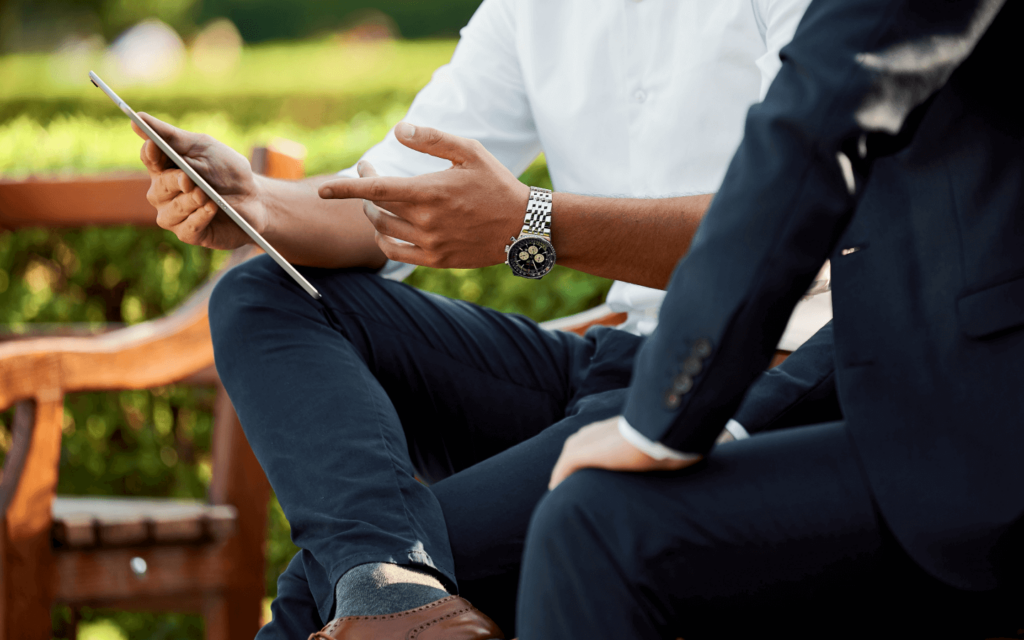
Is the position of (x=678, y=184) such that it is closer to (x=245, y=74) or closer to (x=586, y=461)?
(x=586, y=461)

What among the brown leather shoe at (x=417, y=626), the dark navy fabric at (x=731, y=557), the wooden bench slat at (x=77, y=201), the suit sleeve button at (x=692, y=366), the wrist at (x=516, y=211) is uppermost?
the suit sleeve button at (x=692, y=366)

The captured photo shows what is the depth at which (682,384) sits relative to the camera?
74cm

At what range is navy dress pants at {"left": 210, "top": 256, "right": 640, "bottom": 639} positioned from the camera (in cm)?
115

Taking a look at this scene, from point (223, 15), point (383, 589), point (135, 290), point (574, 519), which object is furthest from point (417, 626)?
point (223, 15)

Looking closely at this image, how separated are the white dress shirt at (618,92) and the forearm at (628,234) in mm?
122

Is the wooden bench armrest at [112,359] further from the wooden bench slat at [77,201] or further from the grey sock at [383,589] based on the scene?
the grey sock at [383,589]

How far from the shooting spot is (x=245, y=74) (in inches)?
346

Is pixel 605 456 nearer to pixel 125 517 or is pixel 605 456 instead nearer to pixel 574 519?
pixel 574 519

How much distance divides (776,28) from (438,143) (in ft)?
1.97

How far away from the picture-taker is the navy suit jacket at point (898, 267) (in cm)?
72

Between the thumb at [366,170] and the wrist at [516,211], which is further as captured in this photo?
the thumb at [366,170]

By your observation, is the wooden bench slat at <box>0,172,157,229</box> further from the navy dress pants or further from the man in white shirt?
the navy dress pants

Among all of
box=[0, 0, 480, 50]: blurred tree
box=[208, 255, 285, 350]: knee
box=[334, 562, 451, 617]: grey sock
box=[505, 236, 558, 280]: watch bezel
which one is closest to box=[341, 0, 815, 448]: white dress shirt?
box=[505, 236, 558, 280]: watch bezel

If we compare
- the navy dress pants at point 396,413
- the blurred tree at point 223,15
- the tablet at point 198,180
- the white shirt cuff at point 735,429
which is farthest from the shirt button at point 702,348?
the blurred tree at point 223,15
